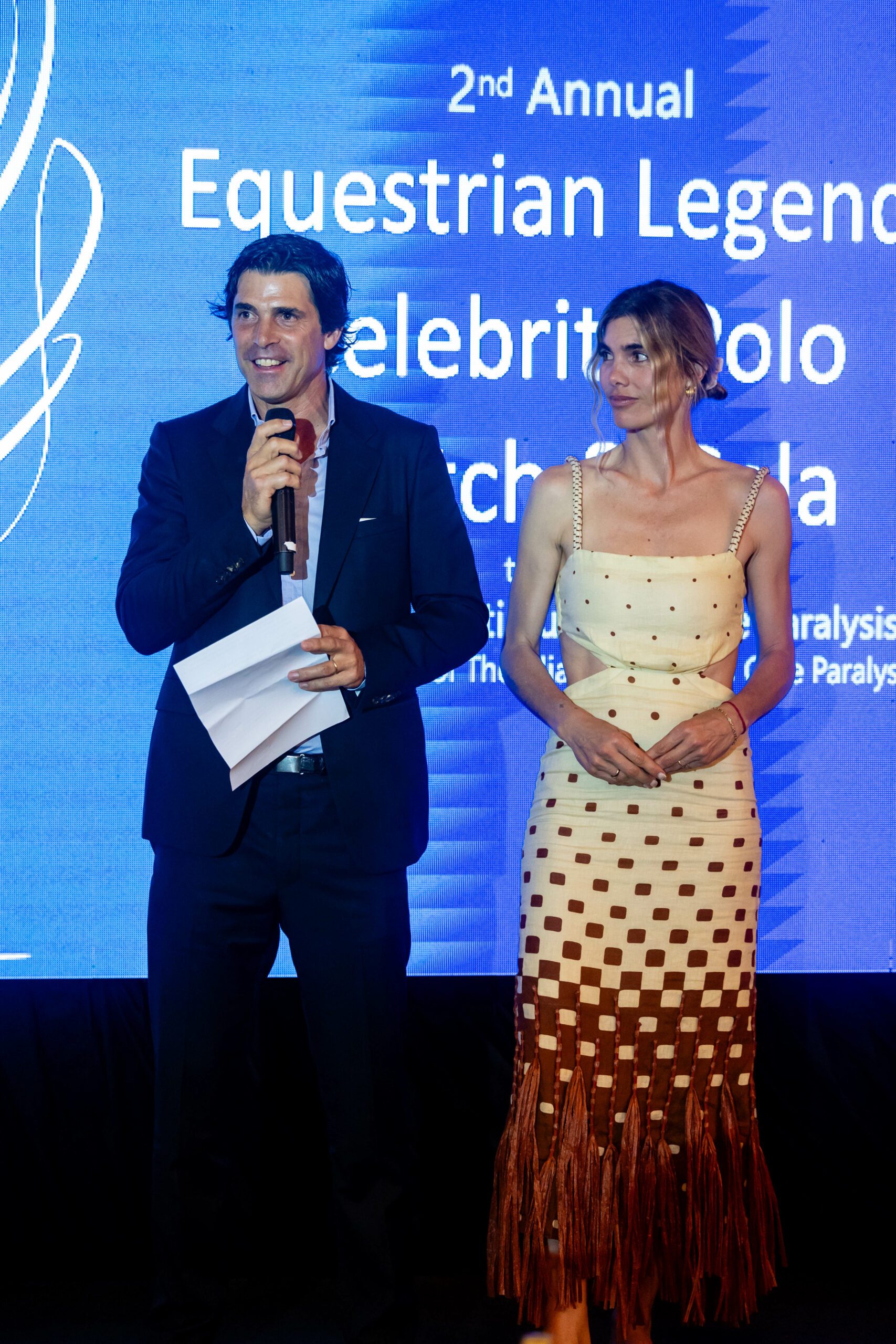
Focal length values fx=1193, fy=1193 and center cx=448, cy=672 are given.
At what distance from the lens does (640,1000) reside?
2053mm

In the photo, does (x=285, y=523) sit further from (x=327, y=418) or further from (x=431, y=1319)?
(x=431, y=1319)

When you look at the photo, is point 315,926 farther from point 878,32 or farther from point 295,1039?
point 878,32

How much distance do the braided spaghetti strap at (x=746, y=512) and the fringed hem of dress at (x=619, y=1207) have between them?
2.91 ft

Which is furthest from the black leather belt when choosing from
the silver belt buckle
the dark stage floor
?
the dark stage floor

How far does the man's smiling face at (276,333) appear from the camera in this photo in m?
1.94

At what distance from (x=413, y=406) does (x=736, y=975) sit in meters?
1.39

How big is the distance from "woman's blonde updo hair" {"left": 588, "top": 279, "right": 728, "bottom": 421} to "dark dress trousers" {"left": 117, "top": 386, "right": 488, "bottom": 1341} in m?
0.45

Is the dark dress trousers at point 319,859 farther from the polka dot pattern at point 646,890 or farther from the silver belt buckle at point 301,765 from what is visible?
the polka dot pattern at point 646,890

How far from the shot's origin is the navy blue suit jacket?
1937 millimetres

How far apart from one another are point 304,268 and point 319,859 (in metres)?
0.98

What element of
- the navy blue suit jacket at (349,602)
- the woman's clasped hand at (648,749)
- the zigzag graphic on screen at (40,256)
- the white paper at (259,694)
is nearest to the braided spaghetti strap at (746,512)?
the woman's clasped hand at (648,749)

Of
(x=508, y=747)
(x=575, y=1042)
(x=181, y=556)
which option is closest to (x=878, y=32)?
(x=508, y=747)

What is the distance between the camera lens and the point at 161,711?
6.66ft

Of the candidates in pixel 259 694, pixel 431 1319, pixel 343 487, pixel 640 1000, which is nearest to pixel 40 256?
pixel 343 487
